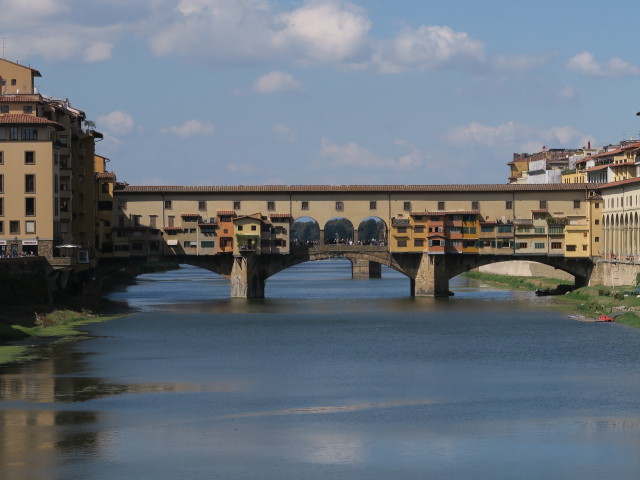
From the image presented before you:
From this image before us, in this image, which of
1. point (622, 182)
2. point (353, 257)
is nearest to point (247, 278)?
point (353, 257)

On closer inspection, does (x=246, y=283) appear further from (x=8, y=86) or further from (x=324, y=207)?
(x=8, y=86)

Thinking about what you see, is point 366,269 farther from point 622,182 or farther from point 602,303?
point 602,303

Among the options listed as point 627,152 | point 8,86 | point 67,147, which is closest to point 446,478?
point 67,147

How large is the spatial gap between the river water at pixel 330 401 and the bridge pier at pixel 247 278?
70.4 ft

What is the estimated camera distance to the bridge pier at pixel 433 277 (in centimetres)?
9394

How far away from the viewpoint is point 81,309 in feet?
252

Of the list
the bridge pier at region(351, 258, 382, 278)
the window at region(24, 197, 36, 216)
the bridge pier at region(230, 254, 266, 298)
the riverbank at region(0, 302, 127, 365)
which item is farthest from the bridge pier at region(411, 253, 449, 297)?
the bridge pier at region(351, 258, 382, 278)

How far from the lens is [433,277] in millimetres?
93812

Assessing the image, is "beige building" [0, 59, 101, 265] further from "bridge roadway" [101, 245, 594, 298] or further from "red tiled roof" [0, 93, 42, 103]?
"bridge roadway" [101, 245, 594, 298]

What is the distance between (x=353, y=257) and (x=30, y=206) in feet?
90.7

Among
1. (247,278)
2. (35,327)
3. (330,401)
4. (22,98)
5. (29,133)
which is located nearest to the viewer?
(330,401)

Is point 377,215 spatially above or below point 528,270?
above

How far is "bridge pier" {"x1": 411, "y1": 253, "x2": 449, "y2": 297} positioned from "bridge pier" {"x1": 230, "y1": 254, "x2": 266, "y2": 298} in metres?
11.9

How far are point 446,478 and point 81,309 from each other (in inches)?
1912
